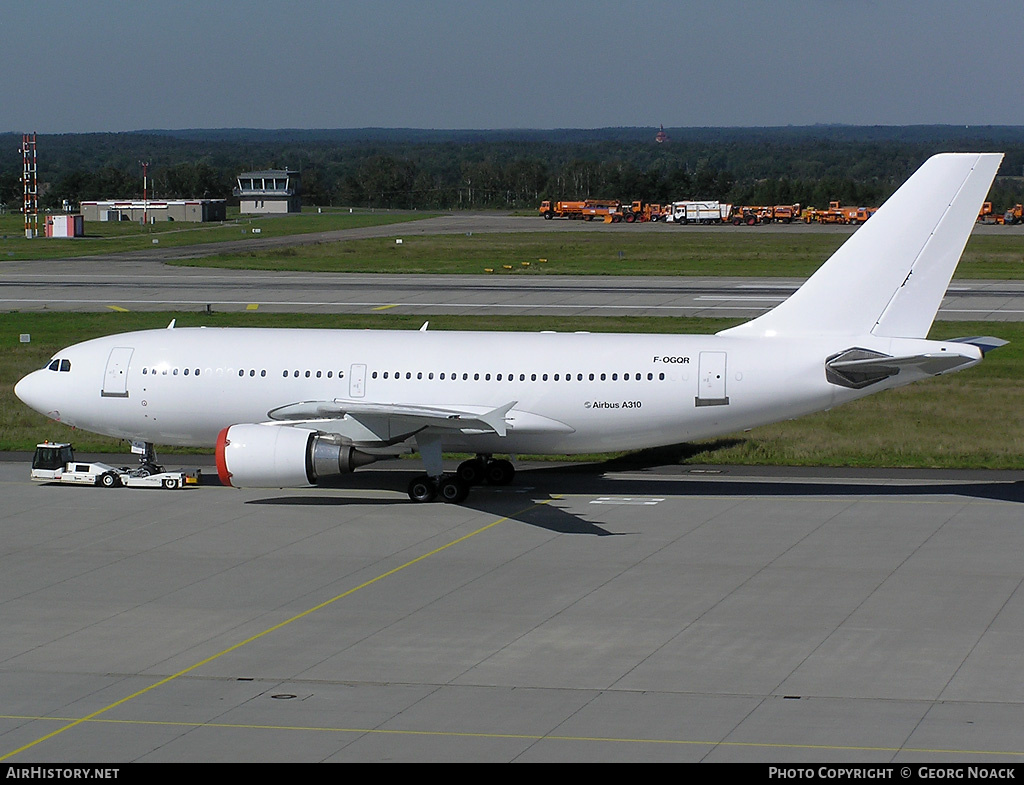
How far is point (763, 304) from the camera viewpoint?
7888 cm

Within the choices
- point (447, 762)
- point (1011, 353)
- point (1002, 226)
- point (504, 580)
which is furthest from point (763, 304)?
point (1002, 226)

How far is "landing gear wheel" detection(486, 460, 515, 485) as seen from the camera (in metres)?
39.2

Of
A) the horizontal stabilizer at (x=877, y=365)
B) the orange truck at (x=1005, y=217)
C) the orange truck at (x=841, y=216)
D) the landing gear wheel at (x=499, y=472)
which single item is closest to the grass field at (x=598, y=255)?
the orange truck at (x=841, y=216)

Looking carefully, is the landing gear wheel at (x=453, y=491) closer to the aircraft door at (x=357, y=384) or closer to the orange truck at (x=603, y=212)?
the aircraft door at (x=357, y=384)

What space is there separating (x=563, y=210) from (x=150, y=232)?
54226 mm

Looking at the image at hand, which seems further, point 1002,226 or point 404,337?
point 1002,226

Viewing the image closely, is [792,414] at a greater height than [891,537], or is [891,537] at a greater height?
[792,414]

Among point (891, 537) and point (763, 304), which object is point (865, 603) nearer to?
point (891, 537)

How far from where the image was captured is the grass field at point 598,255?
10462 cm

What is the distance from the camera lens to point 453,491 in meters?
36.9

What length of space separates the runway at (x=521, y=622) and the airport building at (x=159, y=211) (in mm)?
155385

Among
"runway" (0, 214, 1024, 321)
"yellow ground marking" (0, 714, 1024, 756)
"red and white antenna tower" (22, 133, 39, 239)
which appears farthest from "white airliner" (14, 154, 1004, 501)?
"red and white antenna tower" (22, 133, 39, 239)

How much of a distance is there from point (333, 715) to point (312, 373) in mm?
17815

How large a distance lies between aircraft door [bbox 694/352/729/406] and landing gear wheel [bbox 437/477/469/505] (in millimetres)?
6455
